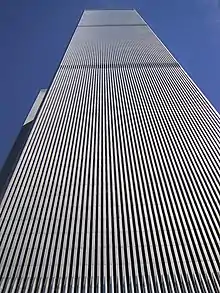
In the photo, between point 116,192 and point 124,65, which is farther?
point 124,65

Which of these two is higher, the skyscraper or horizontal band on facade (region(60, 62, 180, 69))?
horizontal band on facade (region(60, 62, 180, 69))

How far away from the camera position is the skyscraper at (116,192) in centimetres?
2175

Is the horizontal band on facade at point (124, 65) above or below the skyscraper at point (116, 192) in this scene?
above

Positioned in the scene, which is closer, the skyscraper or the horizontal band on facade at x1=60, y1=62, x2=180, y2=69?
the skyscraper

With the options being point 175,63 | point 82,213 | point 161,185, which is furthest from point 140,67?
point 82,213

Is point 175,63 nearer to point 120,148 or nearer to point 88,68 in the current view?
point 88,68

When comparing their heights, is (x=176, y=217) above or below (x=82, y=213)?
above

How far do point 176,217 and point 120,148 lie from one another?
13431 millimetres

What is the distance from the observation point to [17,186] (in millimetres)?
30828

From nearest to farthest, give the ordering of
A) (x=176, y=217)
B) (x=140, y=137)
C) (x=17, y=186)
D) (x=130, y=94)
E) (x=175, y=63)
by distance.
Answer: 1. (x=176, y=217)
2. (x=17, y=186)
3. (x=140, y=137)
4. (x=130, y=94)
5. (x=175, y=63)

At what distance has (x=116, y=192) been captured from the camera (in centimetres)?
3002

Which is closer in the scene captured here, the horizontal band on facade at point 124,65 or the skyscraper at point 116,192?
the skyscraper at point 116,192

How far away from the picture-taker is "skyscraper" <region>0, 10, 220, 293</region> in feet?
71.4

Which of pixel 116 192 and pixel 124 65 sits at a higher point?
pixel 124 65
